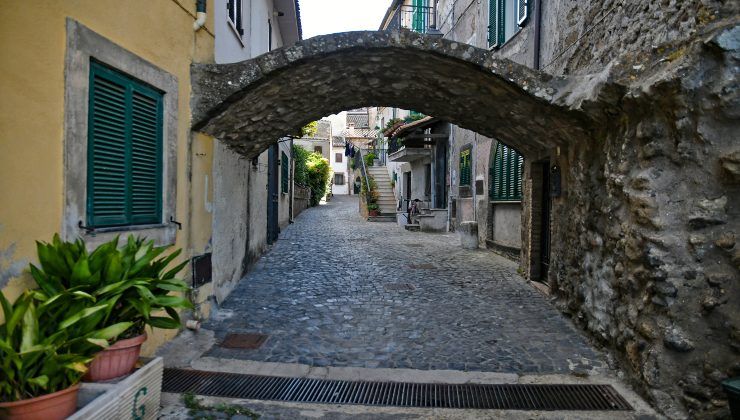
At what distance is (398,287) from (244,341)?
307 centimetres

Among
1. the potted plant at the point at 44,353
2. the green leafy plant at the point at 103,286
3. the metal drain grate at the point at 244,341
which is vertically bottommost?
the metal drain grate at the point at 244,341

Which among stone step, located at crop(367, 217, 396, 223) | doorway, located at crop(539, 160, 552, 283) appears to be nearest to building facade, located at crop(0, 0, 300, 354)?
doorway, located at crop(539, 160, 552, 283)

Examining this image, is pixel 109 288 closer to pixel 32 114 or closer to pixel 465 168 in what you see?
pixel 32 114

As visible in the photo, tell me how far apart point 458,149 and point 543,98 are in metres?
10.1

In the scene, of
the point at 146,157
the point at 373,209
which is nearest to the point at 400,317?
the point at 146,157

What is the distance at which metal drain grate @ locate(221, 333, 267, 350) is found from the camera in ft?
15.1

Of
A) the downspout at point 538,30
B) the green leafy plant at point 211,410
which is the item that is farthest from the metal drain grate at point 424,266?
the green leafy plant at point 211,410

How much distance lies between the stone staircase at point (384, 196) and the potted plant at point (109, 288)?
1906 cm

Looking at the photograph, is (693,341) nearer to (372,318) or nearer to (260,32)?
(372,318)

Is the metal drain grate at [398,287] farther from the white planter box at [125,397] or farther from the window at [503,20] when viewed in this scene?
the window at [503,20]

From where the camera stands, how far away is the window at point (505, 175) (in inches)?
367

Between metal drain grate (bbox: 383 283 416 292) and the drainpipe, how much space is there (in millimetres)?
4439

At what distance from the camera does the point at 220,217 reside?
5.98 meters

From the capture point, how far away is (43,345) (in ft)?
6.83
